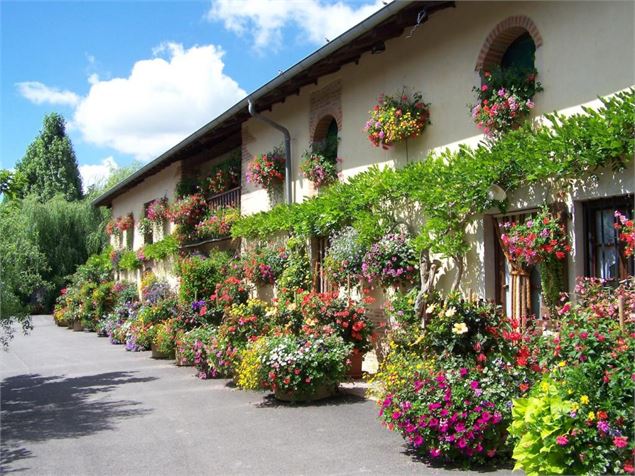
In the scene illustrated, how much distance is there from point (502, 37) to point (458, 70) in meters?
0.68

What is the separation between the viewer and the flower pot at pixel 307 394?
726 centimetres

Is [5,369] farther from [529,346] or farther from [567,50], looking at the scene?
[567,50]

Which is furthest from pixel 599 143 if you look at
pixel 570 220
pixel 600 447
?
pixel 600 447

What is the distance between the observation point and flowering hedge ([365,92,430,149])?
7789 millimetres

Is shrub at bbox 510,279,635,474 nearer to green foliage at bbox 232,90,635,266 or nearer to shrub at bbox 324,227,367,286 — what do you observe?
green foliage at bbox 232,90,635,266

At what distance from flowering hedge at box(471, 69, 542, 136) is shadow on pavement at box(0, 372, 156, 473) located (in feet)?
17.4

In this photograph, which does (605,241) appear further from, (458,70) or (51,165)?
(51,165)

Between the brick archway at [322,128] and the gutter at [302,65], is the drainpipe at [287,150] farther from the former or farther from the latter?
the brick archway at [322,128]

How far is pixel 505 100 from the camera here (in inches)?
254

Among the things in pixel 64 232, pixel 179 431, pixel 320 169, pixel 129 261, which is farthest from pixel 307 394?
pixel 64 232

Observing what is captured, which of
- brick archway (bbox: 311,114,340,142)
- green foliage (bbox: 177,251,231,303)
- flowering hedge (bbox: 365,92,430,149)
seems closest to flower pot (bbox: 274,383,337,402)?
flowering hedge (bbox: 365,92,430,149)

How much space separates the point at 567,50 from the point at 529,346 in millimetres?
3030

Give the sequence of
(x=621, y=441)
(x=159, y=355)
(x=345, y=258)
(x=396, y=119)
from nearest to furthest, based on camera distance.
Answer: (x=621, y=441) → (x=396, y=119) → (x=345, y=258) → (x=159, y=355)

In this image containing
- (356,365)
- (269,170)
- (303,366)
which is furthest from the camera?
(269,170)
